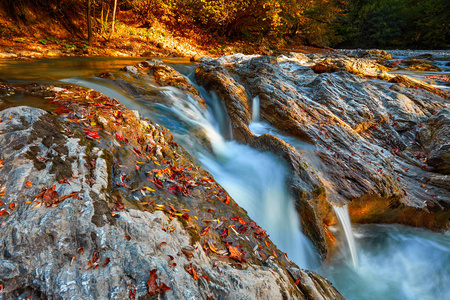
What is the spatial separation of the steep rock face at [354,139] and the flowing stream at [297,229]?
294 millimetres

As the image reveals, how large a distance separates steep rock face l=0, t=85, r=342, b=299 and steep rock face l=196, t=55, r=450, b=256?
2329mm

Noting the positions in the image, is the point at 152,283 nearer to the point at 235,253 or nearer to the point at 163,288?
the point at 163,288

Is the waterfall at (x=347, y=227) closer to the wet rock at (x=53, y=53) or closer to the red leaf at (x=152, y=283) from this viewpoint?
the red leaf at (x=152, y=283)

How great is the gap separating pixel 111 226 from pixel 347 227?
5105 millimetres

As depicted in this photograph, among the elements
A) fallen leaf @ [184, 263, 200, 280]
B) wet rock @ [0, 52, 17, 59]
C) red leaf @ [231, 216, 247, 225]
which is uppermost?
fallen leaf @ [184, 263, 200, 280]

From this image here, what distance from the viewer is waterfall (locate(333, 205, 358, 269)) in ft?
16.3

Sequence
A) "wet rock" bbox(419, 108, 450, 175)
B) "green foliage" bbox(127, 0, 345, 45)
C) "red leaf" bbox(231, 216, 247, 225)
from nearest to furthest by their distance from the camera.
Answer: "red leaf" bbox(231, 216, 247, 225)
"wet rock" bbox(419, 108, 450, 175)
"green foliage" bbox(127, 0, 345, 45)

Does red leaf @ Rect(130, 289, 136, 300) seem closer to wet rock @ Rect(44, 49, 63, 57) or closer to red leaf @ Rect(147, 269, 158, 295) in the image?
red leaf @ Rect(147, 269, 158, 295)

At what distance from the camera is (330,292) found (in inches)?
119

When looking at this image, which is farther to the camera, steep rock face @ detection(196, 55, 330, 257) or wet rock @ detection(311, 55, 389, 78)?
wet rock @ detection(311, 55, 389, 78)

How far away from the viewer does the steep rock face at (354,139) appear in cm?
538

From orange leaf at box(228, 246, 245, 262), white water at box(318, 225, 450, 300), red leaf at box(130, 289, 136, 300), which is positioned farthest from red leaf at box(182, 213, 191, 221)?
white water at box(318, 225, 450, 300)

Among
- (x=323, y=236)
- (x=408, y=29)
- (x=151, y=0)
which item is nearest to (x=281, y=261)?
(x=323, y=236)

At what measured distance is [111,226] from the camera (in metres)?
2.17
